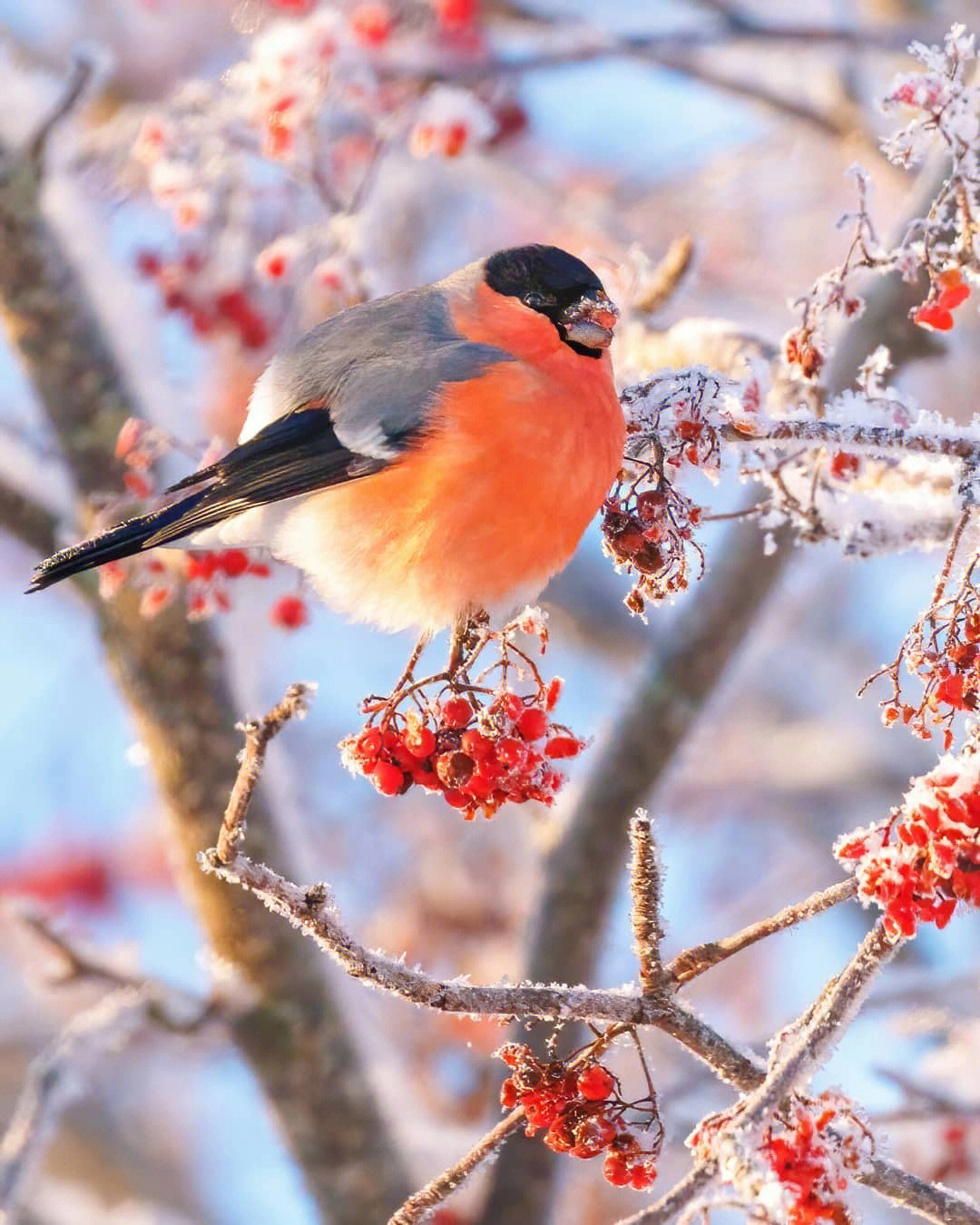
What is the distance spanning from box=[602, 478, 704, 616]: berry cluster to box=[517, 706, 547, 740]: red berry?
0.68 feet

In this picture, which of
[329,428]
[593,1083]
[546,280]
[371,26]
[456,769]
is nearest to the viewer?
[593,1083]

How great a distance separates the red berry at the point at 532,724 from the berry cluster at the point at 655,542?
0.68 feet

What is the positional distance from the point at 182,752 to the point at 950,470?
7.43ft

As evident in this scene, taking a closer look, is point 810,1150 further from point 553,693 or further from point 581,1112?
point 553,693

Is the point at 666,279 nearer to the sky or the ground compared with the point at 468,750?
nearer to the sky

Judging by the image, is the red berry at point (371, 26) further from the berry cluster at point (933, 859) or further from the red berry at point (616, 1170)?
the red berry at point (616, 1170)

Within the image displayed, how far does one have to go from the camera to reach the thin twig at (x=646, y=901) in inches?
61.1

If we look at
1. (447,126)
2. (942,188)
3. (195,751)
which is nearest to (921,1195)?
(942,188)

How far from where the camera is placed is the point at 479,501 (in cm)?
224

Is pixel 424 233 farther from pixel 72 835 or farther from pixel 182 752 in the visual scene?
pixel 182 752

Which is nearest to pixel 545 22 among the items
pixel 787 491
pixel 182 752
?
pixel 182 752

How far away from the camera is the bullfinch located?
224 centimetres

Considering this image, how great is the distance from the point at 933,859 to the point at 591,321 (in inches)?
49.4

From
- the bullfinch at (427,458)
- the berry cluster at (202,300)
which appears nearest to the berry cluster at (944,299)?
the bullfinch at (427,458)
